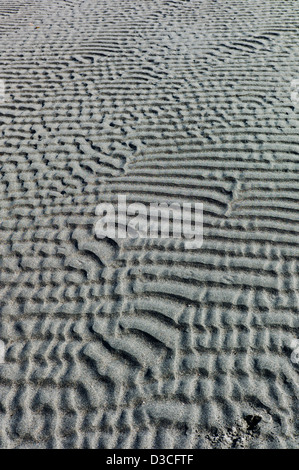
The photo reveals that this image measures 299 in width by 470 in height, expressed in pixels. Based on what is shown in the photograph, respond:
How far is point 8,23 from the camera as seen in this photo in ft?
33.2

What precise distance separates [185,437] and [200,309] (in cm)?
105

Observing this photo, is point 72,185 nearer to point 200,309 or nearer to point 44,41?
point 200,309

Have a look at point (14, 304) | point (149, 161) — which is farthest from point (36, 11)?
point (14, 304)

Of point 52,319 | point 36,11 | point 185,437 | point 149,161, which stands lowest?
point 185,437

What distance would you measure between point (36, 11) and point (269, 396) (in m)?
10.2

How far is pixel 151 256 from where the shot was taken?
432 cm

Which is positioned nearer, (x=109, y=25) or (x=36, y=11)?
(x=109, y=25)

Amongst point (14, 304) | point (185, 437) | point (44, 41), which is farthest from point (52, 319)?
point (44, 41)

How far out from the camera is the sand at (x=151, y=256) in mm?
3182

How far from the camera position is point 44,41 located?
355 inches

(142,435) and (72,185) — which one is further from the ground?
(72,185)

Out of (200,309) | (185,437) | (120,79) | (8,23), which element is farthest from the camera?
(8,23)

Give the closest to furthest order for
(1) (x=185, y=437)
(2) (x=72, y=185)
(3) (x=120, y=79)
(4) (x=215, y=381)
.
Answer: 1. (1) (x=185, y=437)
2. (4) (x=215, y=381)
3. (2) (x=72, y=185)
4. (3) (x=120, y=79)

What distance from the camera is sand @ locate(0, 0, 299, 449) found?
3.18 metres
